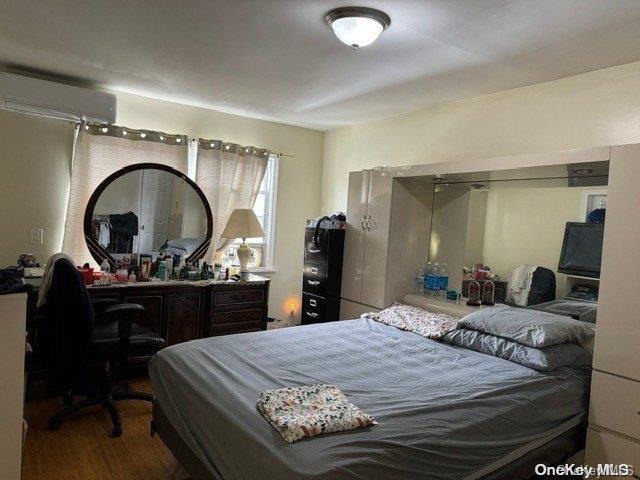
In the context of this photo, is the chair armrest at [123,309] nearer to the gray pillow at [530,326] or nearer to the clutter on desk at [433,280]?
the gray pillow at [530,326]

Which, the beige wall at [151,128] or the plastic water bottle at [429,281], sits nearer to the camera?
the beige wall at [151,128]

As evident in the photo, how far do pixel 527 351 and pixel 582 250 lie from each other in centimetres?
86

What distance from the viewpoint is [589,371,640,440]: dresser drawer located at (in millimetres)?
2236

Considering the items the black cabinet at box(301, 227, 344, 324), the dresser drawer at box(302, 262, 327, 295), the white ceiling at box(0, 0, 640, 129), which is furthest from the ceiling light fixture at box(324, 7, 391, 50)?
the dresser drawer at box(302, 262, 327, 295)

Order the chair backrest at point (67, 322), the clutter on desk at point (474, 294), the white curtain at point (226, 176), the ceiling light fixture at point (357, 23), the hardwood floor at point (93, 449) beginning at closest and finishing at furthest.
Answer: the ceiling light fixture at point (357, 23), the hardwood floor at point (93, 449), the chair backrest at point (67, 322), the clutter on desk at point (474, 294), the white curtain at point (226, 176)

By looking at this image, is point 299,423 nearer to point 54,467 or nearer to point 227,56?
point 54,467

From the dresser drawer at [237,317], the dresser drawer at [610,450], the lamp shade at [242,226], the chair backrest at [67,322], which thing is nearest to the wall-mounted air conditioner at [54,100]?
the lamp shade at [242,226]

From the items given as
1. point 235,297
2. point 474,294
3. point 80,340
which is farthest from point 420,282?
point 80,340

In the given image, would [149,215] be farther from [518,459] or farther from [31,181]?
[518,459]

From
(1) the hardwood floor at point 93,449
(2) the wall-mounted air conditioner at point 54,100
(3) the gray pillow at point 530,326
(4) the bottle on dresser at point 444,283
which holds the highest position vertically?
(2) the wall-mounted air conditioner at point 54,100

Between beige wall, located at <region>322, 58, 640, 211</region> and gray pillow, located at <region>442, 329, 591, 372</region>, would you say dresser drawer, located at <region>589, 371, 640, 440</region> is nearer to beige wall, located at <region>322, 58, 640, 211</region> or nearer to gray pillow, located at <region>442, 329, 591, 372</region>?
gray pillow, located at <region>442, 329, 591, 372</region>

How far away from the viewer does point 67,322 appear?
2.64 metres

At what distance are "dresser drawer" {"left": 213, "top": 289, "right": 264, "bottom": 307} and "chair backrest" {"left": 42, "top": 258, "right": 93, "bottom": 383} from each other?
1336mm

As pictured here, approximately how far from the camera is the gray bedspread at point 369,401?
158 centimetres
